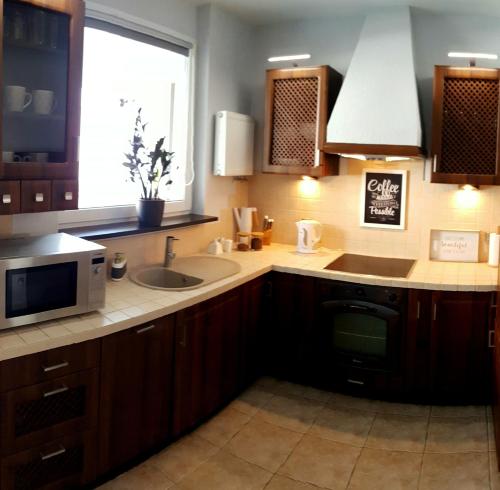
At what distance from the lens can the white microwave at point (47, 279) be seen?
2.05 m

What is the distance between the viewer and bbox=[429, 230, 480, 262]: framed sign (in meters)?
3.74

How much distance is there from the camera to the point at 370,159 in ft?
12.6

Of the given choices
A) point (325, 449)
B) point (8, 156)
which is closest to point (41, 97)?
point (8, 156)

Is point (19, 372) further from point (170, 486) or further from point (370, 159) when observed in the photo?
point (370, 159)

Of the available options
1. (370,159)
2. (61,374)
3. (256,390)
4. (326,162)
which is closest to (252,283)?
(256,390)

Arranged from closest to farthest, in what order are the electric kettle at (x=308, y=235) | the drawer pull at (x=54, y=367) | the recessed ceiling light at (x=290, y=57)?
the drawer pull at (x=54, y=367) < the recessed ceiling light at (x=290, y=57) < the electric kettle at (x=308, y=235)

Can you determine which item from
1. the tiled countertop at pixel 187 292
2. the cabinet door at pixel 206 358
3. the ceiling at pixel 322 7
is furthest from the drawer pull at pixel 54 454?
the ceiling at pixel 322 7

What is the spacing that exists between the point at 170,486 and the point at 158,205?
5.00 feet

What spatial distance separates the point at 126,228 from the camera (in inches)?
122

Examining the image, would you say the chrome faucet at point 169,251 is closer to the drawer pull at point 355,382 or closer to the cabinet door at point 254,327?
the cabinet door at point 254,327

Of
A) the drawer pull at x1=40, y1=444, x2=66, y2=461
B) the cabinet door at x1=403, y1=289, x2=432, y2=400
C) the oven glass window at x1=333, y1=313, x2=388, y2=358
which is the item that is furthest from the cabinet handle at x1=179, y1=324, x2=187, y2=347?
the cabinet door at x1=403, y1=289, x2=432, y2=400

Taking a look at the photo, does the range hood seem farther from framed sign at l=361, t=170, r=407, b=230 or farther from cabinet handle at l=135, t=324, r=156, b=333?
cabinet handle at l=135, t=324, r=156, b=333

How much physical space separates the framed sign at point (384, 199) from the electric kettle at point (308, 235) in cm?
36

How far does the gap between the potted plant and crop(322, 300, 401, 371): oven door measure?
1206 mm
